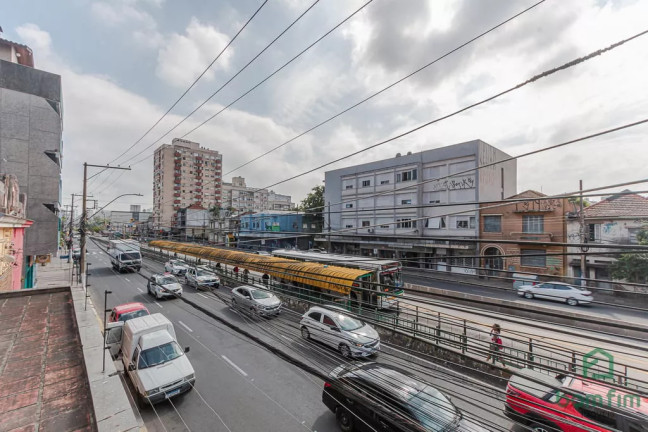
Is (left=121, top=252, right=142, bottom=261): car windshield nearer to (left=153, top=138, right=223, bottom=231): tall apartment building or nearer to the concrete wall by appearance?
the concrete wall

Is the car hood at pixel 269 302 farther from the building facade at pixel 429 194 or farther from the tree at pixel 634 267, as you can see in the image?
the tree at pixel 634 267

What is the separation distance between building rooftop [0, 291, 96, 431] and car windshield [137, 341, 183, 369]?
185 centimetres

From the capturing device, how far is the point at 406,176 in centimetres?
2883

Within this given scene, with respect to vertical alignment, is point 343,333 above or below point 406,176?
below

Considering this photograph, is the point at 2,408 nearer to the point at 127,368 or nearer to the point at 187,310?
the point at 127,368

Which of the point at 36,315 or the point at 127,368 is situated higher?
the point at 36,315

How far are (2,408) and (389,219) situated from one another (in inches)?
1062

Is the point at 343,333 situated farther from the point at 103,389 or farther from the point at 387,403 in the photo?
the point at 103,389

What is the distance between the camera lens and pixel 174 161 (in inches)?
2514

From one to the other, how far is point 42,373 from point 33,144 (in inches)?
706

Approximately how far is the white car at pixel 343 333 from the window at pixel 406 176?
67.9ft

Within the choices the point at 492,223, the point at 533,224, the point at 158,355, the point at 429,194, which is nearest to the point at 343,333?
the point at 158,355

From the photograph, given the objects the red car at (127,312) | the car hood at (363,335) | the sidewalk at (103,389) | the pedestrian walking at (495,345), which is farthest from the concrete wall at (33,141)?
the pedestrian walking at (495,345)

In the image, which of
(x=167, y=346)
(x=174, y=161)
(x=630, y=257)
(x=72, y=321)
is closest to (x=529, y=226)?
(x=630, y=257)
